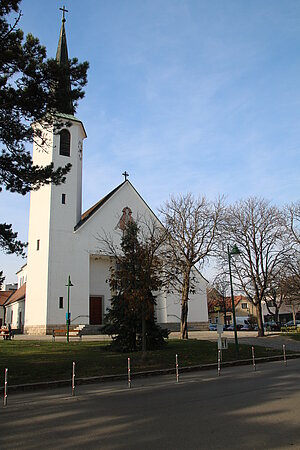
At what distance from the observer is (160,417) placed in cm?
716

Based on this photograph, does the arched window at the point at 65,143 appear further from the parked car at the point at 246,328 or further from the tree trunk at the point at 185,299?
the parked car at the point at 246,328

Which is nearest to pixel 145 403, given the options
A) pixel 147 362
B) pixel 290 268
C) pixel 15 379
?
Result: pixel 15 379

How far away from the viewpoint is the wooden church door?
121 ft

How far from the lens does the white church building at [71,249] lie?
3331 cm

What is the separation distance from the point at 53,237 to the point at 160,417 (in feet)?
94.5

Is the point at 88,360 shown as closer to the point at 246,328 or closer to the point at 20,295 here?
the point at 20,295

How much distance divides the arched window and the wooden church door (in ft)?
46.6

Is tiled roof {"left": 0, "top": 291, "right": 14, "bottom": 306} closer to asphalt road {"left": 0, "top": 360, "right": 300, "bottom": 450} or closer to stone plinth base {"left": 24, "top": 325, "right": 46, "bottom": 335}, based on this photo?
stone plinth base {"left": 24, "top": 325, "right": 46, "bottom": 335}

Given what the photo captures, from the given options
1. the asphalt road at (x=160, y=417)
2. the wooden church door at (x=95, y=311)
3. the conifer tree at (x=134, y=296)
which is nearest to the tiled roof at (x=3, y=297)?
the wooden church door at (x=95, y=311)

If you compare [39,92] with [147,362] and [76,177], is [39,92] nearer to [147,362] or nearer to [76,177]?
[147,362]

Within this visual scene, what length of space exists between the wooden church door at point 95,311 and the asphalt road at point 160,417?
26.1 metres

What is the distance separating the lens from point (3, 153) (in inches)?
537

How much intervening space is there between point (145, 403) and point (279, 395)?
315cm

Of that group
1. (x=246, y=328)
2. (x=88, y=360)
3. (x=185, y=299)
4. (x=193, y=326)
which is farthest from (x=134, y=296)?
(x=246, y=328)
